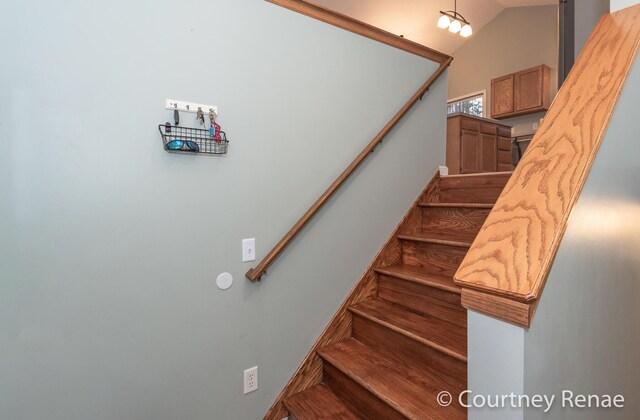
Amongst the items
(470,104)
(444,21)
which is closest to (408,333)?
(444,21)

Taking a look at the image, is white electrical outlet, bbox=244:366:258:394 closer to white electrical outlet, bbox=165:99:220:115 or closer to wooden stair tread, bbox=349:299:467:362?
wooden stair tread, bbox=349:299:467:362

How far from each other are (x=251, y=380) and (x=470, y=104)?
6.27m

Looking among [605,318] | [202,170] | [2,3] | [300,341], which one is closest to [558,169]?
[605,318]

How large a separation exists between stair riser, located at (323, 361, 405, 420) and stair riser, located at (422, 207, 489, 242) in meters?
1.05

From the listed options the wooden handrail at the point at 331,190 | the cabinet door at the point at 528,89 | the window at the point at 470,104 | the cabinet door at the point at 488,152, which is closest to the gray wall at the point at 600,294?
the wooden handrail at the point at 331,190

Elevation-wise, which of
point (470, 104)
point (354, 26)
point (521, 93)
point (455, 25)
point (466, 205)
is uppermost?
point (455, 25)

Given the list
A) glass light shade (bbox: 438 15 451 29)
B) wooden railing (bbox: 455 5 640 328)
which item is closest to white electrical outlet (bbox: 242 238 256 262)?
wooden railing (bbox: 455 5 640 328)

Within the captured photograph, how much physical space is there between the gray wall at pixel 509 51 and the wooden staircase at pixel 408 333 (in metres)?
4.17

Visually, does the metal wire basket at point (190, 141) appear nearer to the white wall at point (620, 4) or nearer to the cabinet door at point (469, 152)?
the white wall at point (620, 4)

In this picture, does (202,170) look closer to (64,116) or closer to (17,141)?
(64,116)

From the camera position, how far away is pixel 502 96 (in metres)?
5.35

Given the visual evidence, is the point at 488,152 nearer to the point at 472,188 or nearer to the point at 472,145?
the point at 472,145

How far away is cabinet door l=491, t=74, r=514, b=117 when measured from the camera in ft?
17.1

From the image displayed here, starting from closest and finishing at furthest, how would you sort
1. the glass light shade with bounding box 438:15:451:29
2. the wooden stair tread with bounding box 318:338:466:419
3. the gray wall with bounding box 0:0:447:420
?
the gray wall with bounding box 0:0:447:420 < the wooden stair tread with bounding box 318:338:466:419 < the glass light shade with bounding box 438:15:451:29
